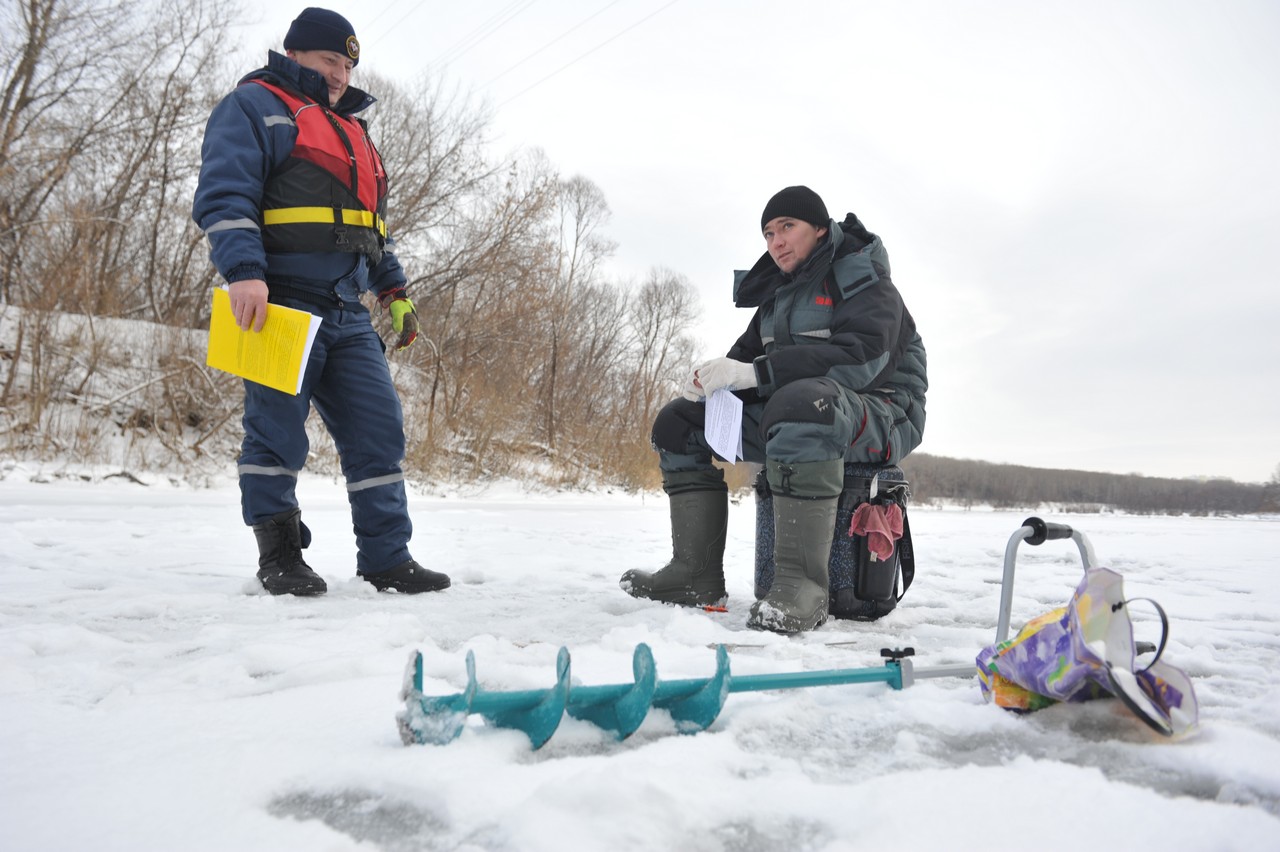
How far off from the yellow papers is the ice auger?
1569mm

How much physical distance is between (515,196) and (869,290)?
36.0 ft

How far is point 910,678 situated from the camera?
160 centimetres

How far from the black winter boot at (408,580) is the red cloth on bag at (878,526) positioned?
59.2 inches

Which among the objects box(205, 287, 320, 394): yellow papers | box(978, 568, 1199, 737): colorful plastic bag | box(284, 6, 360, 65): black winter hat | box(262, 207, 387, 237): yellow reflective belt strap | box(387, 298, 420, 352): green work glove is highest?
box(284, 6, 360, 65): black winter hat

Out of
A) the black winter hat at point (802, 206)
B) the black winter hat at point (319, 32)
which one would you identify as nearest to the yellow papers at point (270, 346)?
the black winter hat at point (319, 32)

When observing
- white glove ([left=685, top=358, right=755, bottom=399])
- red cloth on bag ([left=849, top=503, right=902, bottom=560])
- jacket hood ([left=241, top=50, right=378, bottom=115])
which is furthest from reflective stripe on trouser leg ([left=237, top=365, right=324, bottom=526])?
red cloth on bag ([left=849, top=503, right=902, bottom=560])

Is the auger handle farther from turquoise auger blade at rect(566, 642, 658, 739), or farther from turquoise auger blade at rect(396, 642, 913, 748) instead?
turquoise auger blade at rect(566, 642, 658, 739)

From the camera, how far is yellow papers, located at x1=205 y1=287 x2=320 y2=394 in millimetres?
2428

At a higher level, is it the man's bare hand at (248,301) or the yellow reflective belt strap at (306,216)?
the yellow reflective belt strap at (306,216)

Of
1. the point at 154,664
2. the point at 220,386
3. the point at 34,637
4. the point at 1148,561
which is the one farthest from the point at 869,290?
the point at 220,386

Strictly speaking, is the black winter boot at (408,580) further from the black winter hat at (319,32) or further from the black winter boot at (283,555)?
the black winter hat at (319,32)

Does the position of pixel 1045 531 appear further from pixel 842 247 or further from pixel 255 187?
pixel 255 187

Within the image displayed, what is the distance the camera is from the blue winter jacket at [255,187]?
7.91 ft

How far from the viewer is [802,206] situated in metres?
2.74
